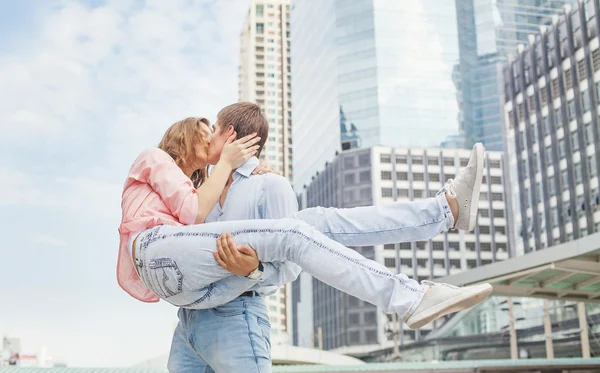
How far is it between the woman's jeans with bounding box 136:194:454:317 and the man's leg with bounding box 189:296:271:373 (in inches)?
4.3

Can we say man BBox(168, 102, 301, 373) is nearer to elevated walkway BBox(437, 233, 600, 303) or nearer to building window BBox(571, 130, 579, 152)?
elevated walkway BBox(437, 233, 600, 303)

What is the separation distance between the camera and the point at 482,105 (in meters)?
93.3

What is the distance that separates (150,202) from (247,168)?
42cm

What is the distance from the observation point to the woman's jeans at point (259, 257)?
2770mm

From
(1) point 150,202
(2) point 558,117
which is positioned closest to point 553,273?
(1) point 150,202

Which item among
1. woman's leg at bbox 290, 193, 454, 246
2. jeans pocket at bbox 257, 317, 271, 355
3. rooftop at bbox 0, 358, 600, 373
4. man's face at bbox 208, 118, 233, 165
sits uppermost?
man's face at bbox 208, 118, 233, 165

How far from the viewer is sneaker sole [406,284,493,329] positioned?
107 inches

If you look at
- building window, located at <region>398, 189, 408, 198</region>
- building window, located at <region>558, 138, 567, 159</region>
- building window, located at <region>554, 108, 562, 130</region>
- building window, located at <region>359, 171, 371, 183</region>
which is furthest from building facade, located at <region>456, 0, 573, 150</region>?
building window, located at <region>558, 138, 567, 159</region>

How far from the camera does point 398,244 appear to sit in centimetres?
8431

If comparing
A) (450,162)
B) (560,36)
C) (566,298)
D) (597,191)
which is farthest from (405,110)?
(566,298)

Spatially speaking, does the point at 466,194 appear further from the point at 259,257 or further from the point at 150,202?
the point at 150,202

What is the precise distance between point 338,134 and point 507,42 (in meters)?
26.6

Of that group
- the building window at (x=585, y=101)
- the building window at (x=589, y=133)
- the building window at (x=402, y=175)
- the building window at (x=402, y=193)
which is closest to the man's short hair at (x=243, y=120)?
the building window at (x=589, y=133)

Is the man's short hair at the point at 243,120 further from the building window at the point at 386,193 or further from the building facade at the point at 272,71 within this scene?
the building facade at the point at 272,71
